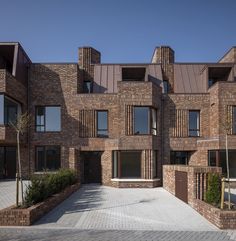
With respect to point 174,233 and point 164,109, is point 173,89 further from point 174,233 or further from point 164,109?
point 174,233

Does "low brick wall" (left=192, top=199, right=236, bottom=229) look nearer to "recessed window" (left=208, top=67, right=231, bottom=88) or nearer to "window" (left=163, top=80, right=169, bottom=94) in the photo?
"window" (left=163, top=80, right=169, bottom=94)

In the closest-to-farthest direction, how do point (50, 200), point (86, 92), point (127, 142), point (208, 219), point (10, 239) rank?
point (10, 239) → point (208, 219) → point (50, 200) → point (127, 142) → point (86, 92)

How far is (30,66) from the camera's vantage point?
20531 mm

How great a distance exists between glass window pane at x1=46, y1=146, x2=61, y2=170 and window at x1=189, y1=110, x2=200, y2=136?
370 inches

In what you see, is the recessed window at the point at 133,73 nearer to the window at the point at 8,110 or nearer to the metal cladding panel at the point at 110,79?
the metal cladding panel at the point at 110,79

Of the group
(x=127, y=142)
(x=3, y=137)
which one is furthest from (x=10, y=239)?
(x=127, y=142)

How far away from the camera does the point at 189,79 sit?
22.0 metres

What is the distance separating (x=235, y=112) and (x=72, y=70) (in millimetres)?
11356

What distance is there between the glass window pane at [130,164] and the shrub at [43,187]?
5079 millimetres

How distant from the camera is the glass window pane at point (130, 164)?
60.6ft

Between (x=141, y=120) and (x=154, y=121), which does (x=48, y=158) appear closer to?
(x=141, y=120)

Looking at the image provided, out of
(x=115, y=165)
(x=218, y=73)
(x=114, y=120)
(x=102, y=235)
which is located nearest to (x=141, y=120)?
(x=114, y=120)

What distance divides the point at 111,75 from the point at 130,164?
7114 mm

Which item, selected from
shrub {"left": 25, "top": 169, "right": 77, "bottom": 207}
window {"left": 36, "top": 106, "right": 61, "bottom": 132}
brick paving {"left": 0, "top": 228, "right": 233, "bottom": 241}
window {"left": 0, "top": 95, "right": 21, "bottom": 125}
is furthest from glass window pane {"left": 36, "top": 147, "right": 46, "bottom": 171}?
brick paving {"left": 0, "top": 228, "right": 233, "bottom": 241}
